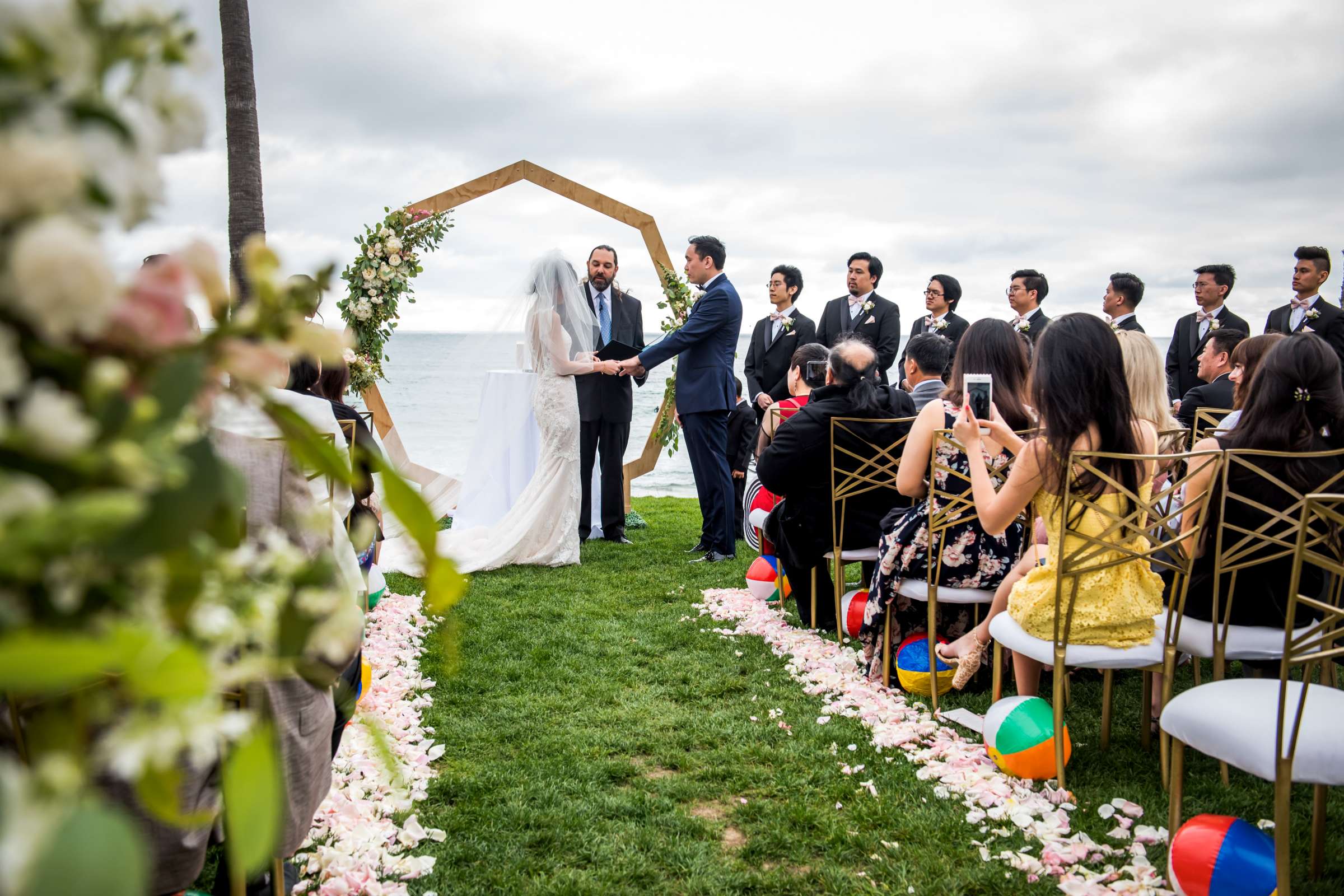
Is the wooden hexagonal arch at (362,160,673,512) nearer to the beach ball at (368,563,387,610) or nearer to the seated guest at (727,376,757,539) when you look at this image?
the seated guest at (727,376,757,539)

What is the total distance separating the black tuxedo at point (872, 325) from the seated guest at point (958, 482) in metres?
3.56

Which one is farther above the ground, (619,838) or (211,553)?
(211,553)

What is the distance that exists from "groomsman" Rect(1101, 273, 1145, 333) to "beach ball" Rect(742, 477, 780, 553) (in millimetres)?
2913

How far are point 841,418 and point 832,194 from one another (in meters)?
10.1

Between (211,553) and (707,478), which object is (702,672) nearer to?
(707,478)

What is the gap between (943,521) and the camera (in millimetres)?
3602

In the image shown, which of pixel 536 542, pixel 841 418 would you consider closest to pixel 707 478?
pixel 536 542

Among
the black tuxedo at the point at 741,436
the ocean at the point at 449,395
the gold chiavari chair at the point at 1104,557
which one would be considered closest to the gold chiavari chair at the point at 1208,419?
the gold chiavari chair at the point at 1104,557

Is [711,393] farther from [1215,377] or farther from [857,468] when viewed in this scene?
[1215,377]

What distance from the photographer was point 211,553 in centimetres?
54

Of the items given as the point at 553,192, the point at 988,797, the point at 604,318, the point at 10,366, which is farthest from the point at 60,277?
the point at 553,192

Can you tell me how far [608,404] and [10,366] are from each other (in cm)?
702

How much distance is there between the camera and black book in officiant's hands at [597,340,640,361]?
24.2ft

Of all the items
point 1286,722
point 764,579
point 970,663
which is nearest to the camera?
point 1286,722
